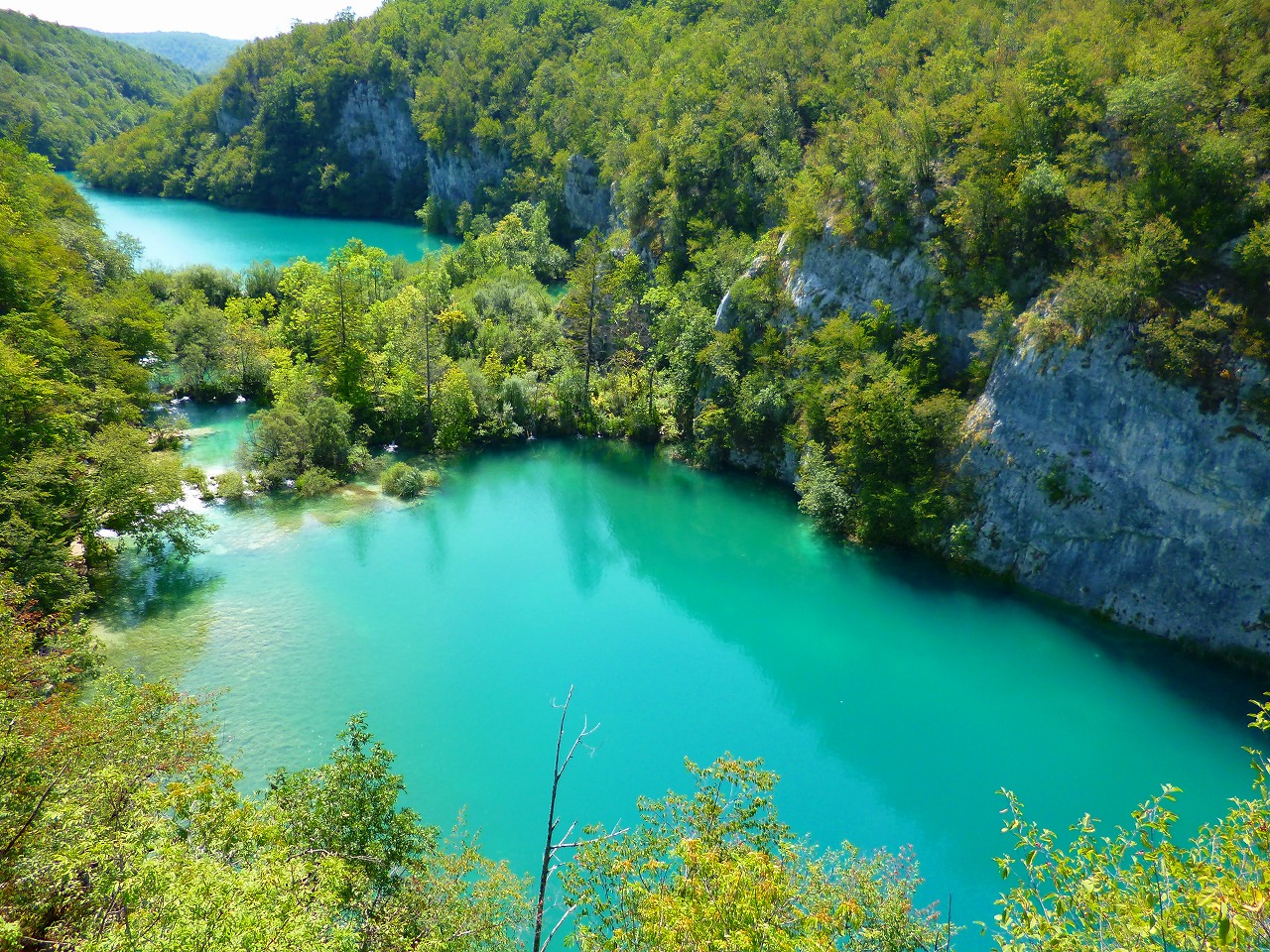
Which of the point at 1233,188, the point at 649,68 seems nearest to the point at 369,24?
the point at 649,68

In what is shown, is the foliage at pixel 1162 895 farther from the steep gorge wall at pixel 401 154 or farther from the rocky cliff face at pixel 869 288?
the steep gorge wall at pixel 401 154

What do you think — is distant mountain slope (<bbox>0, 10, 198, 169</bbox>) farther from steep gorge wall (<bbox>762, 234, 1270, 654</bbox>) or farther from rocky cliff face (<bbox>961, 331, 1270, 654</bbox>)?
rocky cliff face (<bbox>961, 331, 1270, 654</bbox>)

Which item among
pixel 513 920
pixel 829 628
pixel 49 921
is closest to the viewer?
pixel 49 921

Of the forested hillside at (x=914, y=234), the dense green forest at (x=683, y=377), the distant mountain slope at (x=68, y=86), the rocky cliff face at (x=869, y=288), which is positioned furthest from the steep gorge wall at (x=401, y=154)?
the rocky cliff face at (x=869, y=288)

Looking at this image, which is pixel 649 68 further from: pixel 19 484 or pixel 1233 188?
pixel 19 484

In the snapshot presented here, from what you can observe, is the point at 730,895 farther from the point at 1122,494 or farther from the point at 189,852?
the point at 1122,494

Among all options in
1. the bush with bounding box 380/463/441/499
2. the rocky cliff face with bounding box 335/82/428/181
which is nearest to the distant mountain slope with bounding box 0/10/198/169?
the rocky cliff face with bounding box 335/82/428/181
